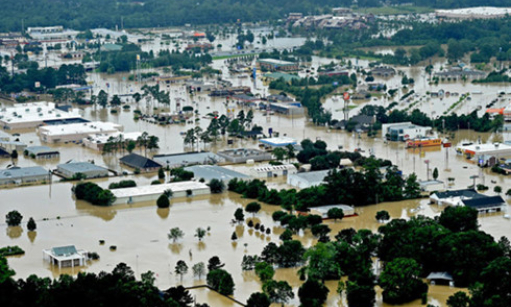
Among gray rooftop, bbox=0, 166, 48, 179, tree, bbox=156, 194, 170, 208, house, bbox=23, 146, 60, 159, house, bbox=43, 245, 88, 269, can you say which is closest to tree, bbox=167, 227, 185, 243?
house, bbox=43, 245, 88, 269

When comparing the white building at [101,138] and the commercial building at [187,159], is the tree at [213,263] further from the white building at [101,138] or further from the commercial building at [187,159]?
the white building at [101,138]

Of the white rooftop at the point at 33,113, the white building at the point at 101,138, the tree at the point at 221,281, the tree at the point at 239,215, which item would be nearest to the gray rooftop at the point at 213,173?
the tree at the point at 239,215

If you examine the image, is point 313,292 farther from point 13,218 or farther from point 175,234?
point 13,218

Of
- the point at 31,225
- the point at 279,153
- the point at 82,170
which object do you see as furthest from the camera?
the point at 279,153

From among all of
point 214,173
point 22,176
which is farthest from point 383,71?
point 22,176

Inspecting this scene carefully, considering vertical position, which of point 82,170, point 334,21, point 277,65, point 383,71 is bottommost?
point 82,170

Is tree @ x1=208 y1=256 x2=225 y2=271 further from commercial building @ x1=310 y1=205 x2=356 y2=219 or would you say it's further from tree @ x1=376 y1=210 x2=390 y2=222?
tree @ x1=376 y1=210 x2=390 y2=222
